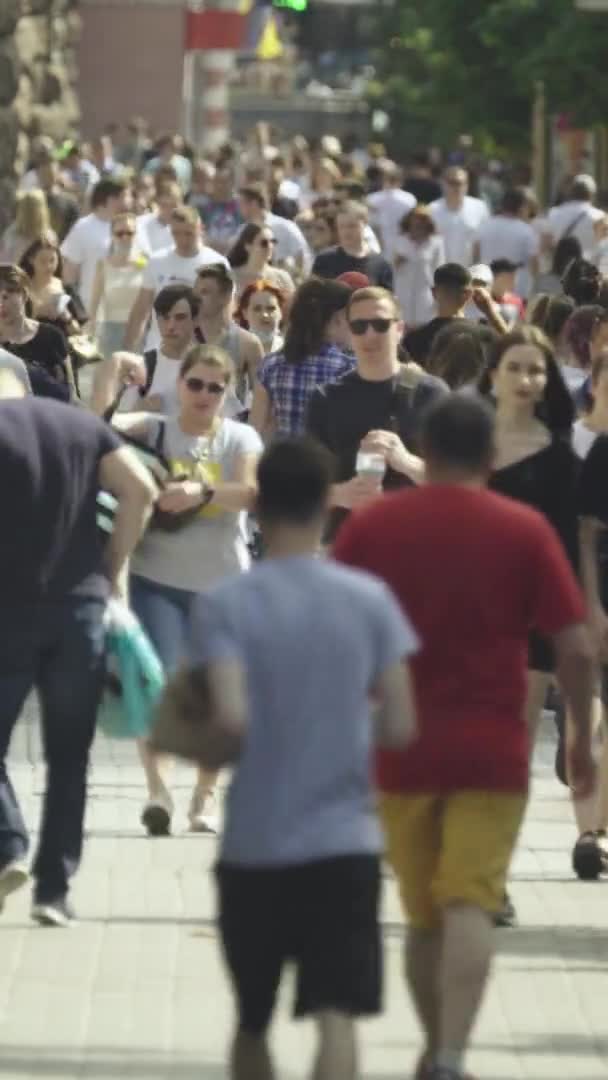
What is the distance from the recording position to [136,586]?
37.5ft

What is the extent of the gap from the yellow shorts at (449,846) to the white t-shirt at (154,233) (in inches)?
608

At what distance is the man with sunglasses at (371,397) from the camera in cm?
1148

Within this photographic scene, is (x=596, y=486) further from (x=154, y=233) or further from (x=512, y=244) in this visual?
(x=512, y=244)

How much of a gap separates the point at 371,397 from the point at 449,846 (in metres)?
4.12

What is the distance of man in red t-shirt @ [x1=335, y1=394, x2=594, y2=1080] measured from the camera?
737 centimetres

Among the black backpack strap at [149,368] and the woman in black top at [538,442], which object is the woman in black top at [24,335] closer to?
the black backpack strap at [149,368]

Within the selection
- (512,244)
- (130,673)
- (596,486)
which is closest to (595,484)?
(596,486)

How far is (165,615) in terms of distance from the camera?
37.3 feet

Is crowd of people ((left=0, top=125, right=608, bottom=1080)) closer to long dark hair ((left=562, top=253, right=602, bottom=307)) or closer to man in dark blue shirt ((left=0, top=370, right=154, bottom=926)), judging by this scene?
man in dark blue shirt ((left=0, top=370, right=154, bottom=926))

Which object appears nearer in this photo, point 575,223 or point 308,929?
point 308,929

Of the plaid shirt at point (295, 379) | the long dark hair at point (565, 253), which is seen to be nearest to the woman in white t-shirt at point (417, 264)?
the long dark hair at point (565, 253)

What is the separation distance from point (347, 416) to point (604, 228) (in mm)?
11028

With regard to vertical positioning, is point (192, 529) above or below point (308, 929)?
below

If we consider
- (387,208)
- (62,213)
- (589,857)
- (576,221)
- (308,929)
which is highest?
(308,929)
